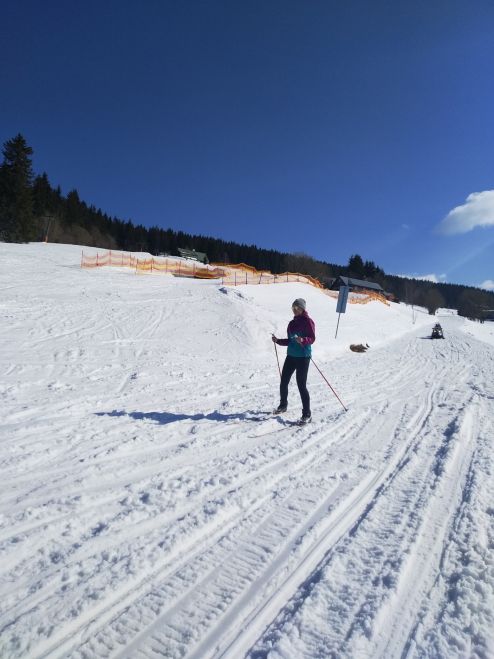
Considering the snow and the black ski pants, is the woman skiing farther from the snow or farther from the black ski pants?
the snow

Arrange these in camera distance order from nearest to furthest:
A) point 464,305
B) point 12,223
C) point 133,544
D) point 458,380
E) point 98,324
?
point 133,544 < point 458,380 < point 98,324 < point 12,223 < point 464,305

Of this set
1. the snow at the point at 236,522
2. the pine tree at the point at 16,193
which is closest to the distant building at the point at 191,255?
the pine tree at the point at 16,193

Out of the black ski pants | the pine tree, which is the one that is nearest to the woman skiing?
the black ski pants

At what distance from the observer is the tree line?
41406 mm

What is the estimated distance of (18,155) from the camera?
140 feet

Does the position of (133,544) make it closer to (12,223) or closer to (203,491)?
(203,491)

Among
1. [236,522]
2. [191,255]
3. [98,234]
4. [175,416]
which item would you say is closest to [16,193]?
[98,234]

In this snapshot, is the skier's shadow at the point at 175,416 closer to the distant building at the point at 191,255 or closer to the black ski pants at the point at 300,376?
the black ski pants at the point at 300,376

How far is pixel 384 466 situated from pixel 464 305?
12603 cm

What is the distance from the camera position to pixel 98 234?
68938 mm

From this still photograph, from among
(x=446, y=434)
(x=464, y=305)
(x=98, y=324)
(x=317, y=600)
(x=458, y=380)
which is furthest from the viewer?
(x=464, y=305)

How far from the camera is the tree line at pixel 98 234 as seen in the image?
136ft

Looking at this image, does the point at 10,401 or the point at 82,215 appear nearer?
the point at 10,401

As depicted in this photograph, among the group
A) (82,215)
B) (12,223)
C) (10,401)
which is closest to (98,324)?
(10,401)
